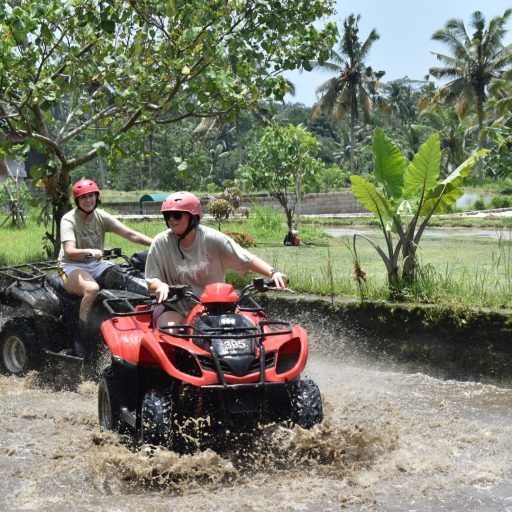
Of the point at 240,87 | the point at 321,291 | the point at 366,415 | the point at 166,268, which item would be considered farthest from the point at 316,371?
the point at 240,87

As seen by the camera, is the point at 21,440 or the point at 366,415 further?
the point at 366,415

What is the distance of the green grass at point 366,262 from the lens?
9.17 m

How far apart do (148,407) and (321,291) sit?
4.94 m

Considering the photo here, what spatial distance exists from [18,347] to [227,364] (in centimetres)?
419

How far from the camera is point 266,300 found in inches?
406

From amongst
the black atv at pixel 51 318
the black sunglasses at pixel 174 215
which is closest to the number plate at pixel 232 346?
the black sunglasses at pixel 174 215

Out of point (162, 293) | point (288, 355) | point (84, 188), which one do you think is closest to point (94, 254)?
point (84, 188)

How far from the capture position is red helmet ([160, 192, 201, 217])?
6.07 m

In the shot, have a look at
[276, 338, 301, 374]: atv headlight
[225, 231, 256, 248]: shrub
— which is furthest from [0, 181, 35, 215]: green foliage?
[276, 338, 301, 374]: atv headlight

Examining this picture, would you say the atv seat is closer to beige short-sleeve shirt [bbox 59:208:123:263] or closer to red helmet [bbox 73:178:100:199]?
beige short-sleeve shirt [bbox 59:208:123:263]

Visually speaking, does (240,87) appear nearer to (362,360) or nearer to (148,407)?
(362,360)

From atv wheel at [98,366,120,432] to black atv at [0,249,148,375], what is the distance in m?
1.79

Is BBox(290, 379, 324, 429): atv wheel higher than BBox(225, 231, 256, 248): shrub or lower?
lower

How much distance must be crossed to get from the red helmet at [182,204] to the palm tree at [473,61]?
51.8 meters
